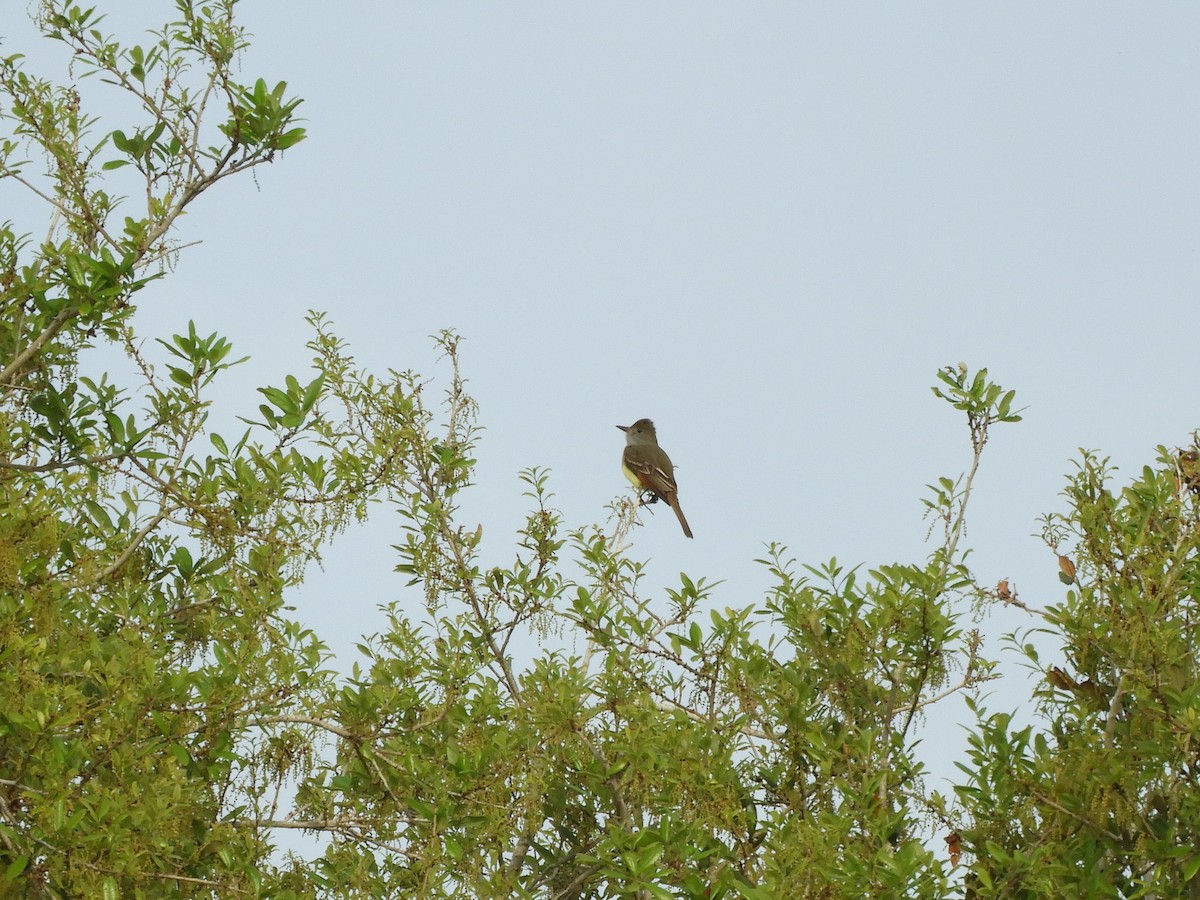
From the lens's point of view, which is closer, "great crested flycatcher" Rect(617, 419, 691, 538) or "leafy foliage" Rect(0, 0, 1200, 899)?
"leafy foliage" Rect(0, 0, 1200, 899)

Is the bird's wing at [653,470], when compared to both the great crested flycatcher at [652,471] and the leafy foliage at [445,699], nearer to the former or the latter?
the great crested flycatcher at [652,471]

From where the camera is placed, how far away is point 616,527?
963 cm

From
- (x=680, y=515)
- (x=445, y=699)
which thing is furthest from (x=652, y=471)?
(x=445, y=699)

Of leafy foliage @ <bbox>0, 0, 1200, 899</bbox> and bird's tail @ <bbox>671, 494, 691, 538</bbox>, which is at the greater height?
bird's tail @ <bbox>671, 494, 691, 538</bbox>

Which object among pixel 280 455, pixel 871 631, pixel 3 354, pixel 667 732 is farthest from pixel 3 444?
pixel 871 631

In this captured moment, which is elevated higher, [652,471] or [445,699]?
[652,471]

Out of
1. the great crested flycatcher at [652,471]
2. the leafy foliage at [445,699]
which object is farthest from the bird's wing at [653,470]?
the leafy foliage at [445,699]

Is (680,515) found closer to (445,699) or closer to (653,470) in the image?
(653,470)

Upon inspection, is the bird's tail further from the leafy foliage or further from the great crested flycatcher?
the leafy foliage

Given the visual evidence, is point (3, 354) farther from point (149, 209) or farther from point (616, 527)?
point (616, 527)

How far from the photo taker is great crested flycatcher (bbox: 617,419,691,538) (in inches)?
632

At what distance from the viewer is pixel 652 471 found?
16.2 meters

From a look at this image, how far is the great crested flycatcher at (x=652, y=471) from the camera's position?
16.0m

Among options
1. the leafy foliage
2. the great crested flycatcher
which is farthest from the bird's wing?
the leafy foliage
